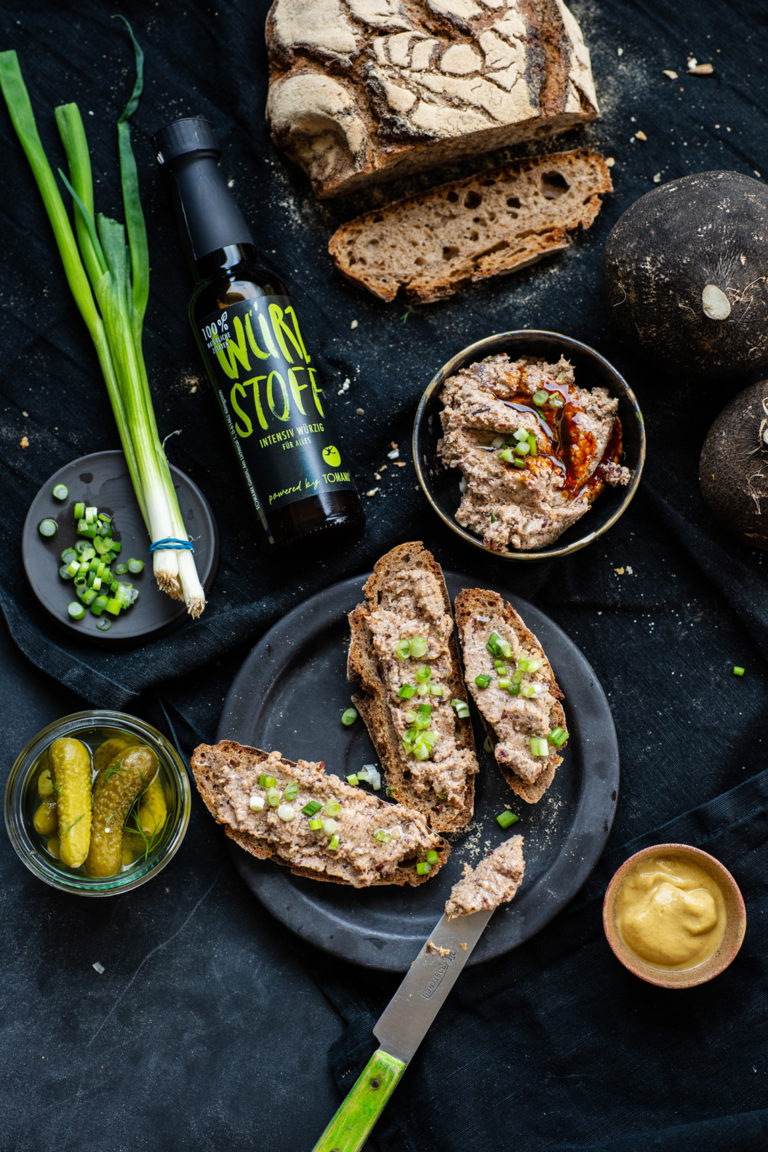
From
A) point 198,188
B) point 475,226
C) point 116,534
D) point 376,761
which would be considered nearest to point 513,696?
point 376,761

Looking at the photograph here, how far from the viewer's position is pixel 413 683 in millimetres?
2945

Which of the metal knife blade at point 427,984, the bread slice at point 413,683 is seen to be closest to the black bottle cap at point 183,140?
the bread slice at point 413,683

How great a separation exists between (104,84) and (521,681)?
8.09 ft

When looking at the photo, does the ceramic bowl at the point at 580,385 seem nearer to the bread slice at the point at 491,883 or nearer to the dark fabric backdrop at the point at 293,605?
the dark fabric backdrop at the point at 293,605

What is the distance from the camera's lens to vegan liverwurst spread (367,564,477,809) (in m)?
2.89

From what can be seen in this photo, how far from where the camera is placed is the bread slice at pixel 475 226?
316 centimetres

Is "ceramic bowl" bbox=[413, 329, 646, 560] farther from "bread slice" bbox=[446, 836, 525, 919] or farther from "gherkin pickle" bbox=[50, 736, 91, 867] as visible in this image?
"gherkin pickle" bbox=[50, 736, 91, 867]

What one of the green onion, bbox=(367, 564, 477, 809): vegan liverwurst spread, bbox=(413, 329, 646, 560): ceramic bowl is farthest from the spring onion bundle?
the green onion

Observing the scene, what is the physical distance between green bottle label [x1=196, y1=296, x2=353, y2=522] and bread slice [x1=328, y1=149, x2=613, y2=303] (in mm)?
443

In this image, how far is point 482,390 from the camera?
9.54 ft

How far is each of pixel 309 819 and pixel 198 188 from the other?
194 centimetres

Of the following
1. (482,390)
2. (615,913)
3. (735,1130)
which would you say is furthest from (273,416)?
(735,1130)

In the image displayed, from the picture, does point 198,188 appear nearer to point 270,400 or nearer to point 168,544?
point 270,400

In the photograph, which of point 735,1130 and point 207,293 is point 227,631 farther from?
point 735,1130
